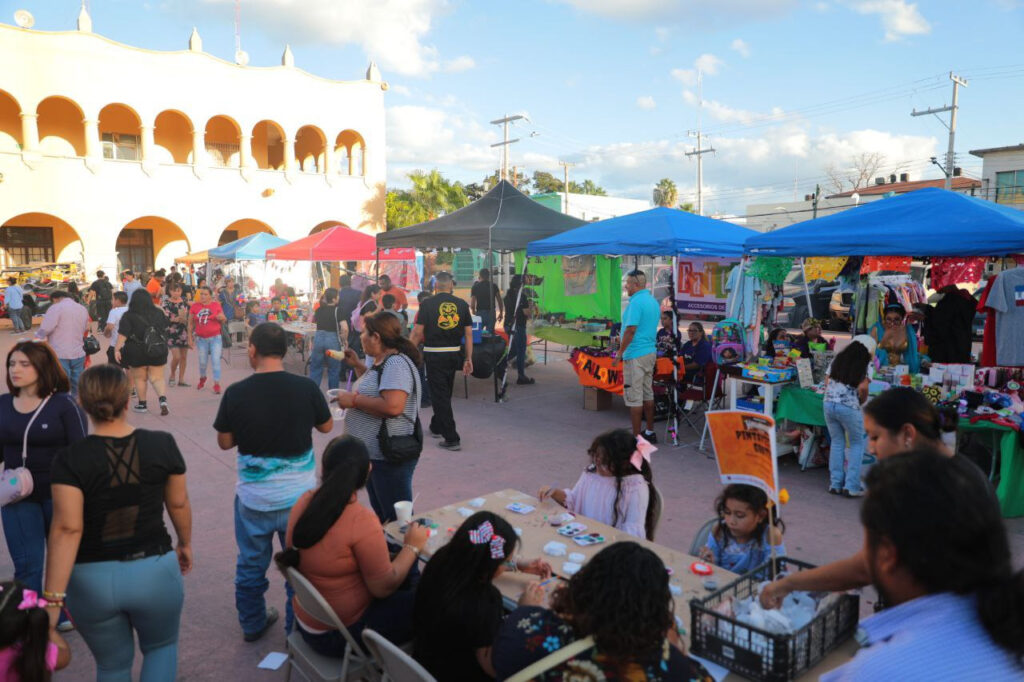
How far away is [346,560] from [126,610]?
81 cm

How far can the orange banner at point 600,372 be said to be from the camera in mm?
8531

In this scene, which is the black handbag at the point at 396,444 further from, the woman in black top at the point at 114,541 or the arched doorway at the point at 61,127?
the arched doorway at the point at 61,127

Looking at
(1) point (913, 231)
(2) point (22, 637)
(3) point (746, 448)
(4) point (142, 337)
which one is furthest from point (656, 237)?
(2) point (22, 637)

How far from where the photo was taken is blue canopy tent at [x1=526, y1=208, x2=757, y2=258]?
779 centimetres

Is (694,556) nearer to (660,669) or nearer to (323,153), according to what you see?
(660,669)

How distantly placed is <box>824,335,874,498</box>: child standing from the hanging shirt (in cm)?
153

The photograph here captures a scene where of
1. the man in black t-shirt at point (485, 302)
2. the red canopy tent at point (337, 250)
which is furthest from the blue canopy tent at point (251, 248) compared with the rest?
the man in black t-shirt at point (485, 302)

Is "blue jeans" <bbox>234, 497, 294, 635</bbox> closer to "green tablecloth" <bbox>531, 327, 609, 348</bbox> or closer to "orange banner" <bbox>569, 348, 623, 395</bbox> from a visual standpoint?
"orange banner" <bbox>569, 348, 623, 395</bbox>

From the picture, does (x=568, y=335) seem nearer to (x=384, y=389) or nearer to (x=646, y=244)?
(x=646, y=244)

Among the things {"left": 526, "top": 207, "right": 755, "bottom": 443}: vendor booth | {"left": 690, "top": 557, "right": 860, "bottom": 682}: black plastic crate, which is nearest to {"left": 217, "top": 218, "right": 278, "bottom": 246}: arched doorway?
{"left": 526, "top": 207, "right": 755, "bottom": 443}: vendor booth

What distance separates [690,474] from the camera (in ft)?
21.1

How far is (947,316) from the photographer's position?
281 inches

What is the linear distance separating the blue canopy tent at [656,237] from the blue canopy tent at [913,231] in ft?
2.86

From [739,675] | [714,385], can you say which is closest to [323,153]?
[714,385]
